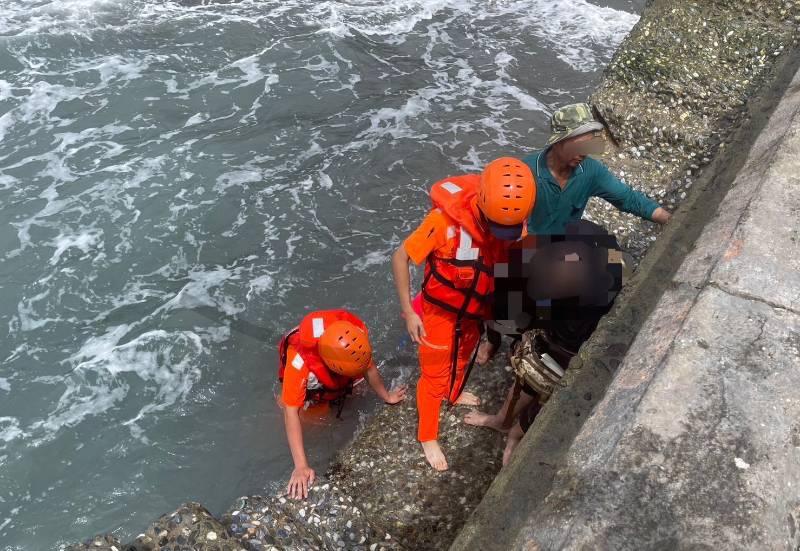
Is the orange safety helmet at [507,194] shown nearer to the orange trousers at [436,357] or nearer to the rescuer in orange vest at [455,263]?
the rescuer in orange vest at [455,263]

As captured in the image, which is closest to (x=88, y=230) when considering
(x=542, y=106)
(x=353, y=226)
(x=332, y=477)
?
(x=353, y=226)

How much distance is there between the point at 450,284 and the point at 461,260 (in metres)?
0.16

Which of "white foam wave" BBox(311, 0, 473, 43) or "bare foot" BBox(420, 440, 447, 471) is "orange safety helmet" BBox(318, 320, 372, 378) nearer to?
"bare foot" BBox(420, 440, 447, 471)

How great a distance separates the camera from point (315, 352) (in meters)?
4.05

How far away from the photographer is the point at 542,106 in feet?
28.1

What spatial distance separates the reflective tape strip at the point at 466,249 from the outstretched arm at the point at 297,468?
143cm

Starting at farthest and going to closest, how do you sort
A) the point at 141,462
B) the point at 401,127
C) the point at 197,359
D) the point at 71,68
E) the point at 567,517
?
the point at 71,68, the point at 401,127, the point at 197,359, the point at 141,462, the point at 567,517

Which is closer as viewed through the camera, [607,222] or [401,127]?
[607,222]

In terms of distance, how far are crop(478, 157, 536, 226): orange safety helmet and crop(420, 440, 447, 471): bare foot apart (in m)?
1.46

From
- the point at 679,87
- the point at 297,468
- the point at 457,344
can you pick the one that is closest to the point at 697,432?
the point at 457,344

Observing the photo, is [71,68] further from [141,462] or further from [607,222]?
[607,222]

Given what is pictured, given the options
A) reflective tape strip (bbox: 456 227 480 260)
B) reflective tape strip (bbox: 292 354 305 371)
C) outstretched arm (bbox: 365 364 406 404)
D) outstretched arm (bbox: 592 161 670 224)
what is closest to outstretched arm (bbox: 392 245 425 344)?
reflective tape strip (bbox: 456 227 480 260)

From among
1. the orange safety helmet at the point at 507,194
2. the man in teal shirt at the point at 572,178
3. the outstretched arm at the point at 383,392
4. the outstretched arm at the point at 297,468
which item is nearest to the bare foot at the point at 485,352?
the outstretched arm at the point at 383,392

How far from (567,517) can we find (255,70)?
861 centimetres
